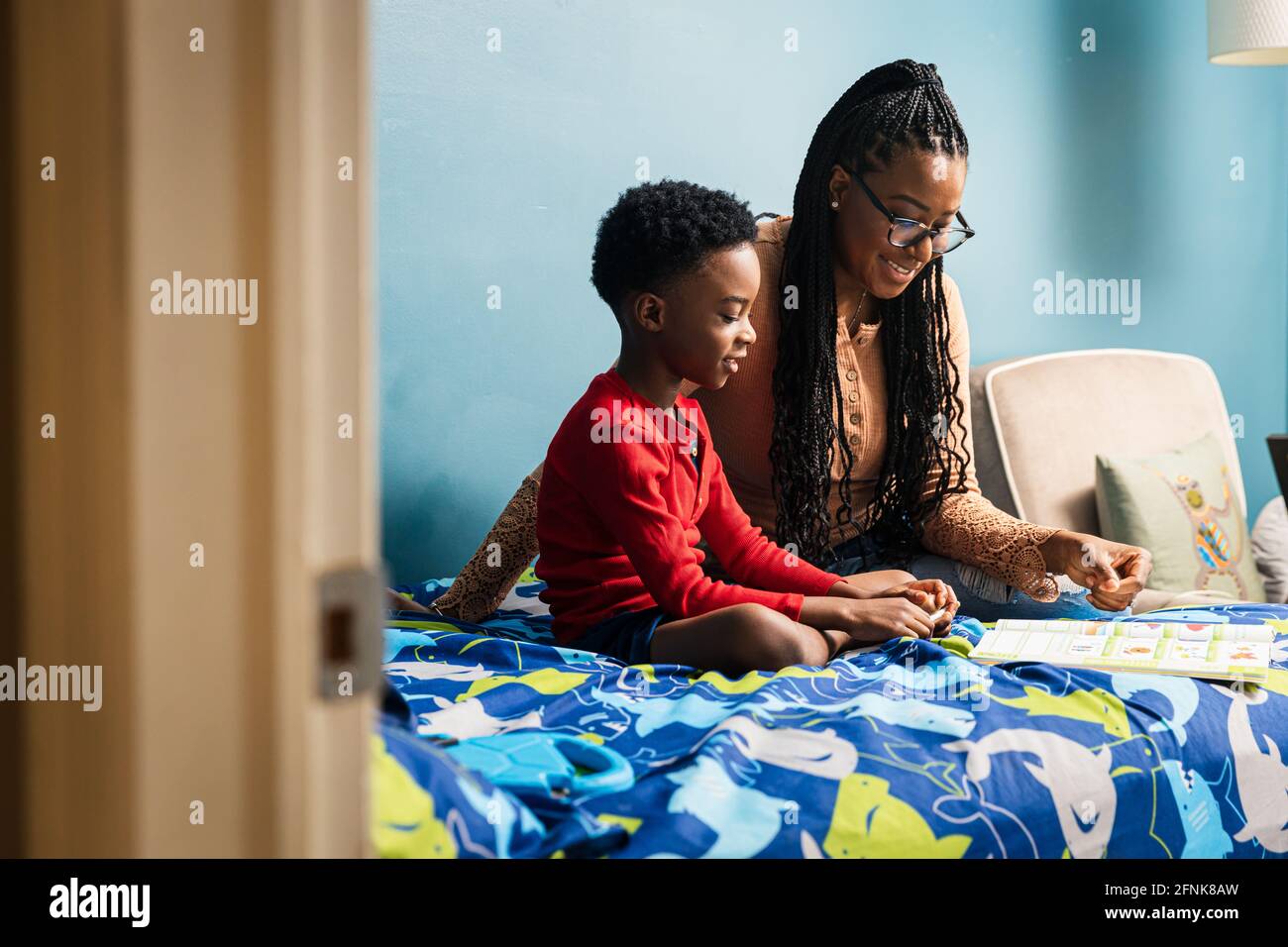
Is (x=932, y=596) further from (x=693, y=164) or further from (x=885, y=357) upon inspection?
(x=693, y=164)

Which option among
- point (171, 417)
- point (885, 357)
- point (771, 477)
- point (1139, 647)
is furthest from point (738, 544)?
point (171, 417)

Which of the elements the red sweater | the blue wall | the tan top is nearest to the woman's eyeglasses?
the tan top

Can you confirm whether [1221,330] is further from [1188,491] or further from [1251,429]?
[1188,491]

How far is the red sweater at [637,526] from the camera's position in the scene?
1351mm

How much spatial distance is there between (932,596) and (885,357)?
453 millimetres

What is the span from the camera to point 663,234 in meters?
1.46

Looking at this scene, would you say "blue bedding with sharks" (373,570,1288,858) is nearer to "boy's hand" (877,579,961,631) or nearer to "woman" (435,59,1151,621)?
"boy's hand" (877,579,961,631)

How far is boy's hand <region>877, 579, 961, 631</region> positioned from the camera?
140cm

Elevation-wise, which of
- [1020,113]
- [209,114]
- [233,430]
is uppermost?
[1020,113]

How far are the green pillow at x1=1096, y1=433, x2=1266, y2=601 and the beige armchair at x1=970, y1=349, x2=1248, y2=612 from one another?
0.06 m

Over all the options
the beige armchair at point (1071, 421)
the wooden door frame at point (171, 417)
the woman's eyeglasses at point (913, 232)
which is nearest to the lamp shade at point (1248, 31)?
the beige armchair at point (1071, 421)
